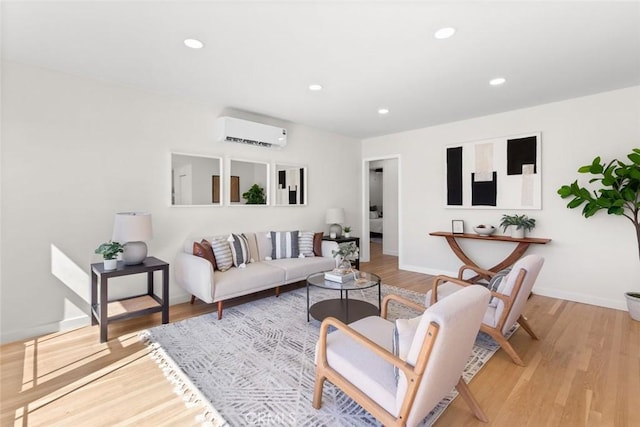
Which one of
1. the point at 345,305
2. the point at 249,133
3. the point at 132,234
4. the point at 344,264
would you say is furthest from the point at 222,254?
the point at 249,133

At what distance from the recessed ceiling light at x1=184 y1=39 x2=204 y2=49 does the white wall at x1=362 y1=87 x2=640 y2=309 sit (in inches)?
154

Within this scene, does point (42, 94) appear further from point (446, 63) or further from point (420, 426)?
point (420, 426)

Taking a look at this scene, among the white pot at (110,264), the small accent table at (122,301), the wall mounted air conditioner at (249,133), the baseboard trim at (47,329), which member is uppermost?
the wall mounted air conditioner at (249,133)

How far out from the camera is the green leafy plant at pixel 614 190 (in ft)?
10.1

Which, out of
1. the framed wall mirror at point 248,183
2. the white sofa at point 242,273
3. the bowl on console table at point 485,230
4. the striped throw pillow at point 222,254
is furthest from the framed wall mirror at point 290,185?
the bowl on console table at point 485,230

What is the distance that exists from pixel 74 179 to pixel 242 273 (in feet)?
6.36

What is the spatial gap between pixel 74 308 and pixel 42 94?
6.92 ft

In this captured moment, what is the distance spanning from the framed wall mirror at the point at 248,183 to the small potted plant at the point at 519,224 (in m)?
3.52

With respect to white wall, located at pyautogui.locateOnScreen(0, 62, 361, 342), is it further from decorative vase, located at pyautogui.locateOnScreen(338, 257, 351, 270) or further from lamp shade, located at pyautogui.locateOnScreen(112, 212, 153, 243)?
decorative vase, located at pyautogui.locateOnScreen(338, 257, 351, 270)

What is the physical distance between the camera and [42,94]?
277 centimetres

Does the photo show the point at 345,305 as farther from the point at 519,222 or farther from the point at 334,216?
the point at 519,222

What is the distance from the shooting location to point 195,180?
3.80 m

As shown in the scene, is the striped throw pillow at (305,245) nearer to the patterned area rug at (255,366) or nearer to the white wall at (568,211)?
the patterned area rug at (255,366)

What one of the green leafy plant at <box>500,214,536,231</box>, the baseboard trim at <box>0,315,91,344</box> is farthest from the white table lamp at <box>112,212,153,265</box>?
the green leafy plant at <box>500,214,536,231</box>
